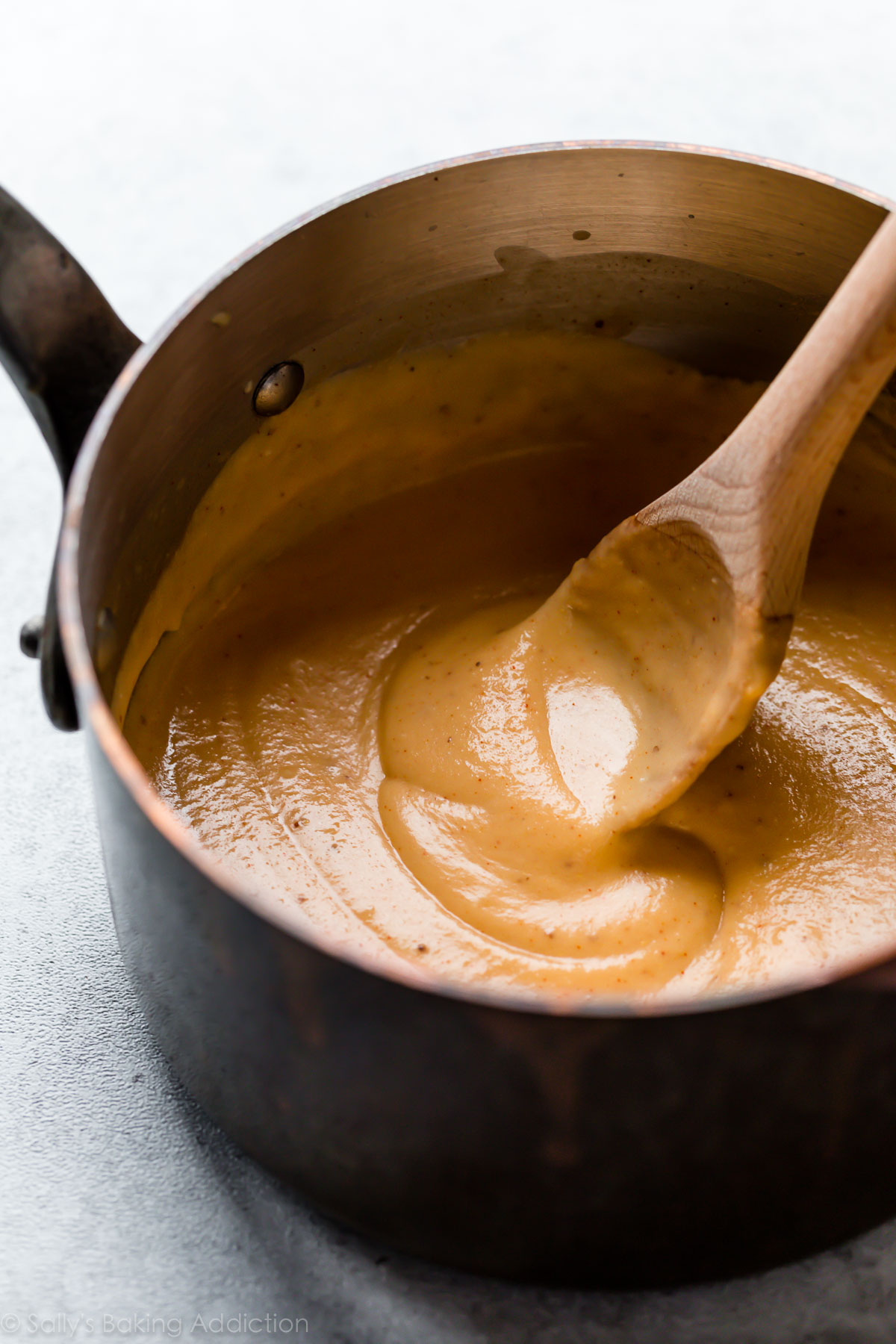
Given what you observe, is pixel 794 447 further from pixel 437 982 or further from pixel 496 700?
pixel 437 982

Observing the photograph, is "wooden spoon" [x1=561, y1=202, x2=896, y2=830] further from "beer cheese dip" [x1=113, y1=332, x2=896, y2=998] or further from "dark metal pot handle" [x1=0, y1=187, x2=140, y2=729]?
"dark metal pot handle" [x1=0, y1=187, x2=140, y2=729]

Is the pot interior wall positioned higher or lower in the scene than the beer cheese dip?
higher

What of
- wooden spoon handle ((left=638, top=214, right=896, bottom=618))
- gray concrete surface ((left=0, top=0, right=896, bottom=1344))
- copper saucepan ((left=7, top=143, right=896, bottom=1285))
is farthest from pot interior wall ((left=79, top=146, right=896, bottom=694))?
gray concrete surface ((left=0, top=0, right=896, bottom=1344))

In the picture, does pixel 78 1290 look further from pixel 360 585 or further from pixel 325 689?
pixel 360 585

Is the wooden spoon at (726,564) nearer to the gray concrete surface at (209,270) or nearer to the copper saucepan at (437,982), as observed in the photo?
the copper saucepan at (437,982)

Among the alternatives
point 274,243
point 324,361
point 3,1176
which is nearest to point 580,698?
point 324,361

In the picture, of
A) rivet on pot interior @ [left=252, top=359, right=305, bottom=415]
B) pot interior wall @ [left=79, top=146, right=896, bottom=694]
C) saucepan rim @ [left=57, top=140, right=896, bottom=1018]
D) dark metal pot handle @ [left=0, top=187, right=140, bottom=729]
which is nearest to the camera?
Answer: saucepan rim @ [left=57, top=140, right=896, bottom=1018]

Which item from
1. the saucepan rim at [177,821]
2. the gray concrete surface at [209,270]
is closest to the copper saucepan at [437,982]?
the saucepan rim at [177,821]
